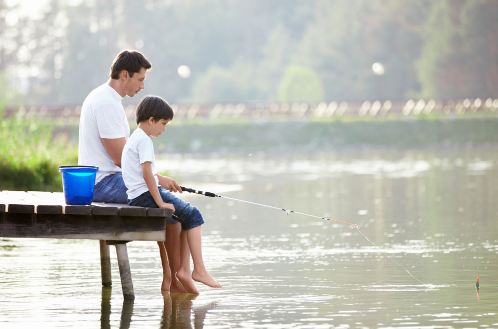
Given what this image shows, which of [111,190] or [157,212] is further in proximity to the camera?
[111,190]

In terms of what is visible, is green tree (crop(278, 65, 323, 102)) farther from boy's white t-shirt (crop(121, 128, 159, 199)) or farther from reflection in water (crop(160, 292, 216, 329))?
boy's white t-shirt (crop(121, 128, 159, 199))

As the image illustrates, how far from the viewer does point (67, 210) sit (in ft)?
23.1

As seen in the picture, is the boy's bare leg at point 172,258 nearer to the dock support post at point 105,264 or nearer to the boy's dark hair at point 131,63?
the dock support post at point 105,264

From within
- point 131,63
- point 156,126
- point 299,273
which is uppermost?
point 131,63

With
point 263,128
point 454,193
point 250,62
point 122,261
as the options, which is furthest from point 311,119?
point 122,261

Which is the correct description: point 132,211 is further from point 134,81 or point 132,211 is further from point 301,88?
point 301,88

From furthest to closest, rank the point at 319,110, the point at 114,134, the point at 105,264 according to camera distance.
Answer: the point at 319,110
the point at 105,264
the point at 114,134

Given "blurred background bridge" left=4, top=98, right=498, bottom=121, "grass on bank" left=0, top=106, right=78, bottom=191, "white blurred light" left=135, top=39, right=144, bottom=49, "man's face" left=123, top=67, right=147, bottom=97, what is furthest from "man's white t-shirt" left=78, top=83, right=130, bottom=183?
"white blurred light" left=135, top=39, right=144, bottom=49

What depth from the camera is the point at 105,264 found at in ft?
27.0

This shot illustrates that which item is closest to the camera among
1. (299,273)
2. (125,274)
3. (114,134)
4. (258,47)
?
(125,274)

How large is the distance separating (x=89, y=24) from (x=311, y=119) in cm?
3588

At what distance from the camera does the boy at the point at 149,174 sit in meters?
7.26

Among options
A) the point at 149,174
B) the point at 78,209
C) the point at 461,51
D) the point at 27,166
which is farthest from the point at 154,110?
the point at 461,51

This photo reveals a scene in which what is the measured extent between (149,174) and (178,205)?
0.34 m
